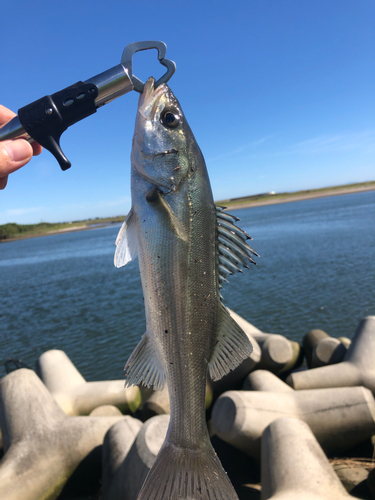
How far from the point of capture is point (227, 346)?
252cm

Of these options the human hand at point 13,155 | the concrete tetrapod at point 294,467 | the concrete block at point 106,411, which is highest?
the human hand at point 13,155

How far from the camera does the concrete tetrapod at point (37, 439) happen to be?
17.4 ft

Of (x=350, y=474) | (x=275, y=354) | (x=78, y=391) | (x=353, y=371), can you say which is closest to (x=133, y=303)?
(x=78, y=391)

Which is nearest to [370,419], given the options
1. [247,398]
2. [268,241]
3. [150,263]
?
[247,398]

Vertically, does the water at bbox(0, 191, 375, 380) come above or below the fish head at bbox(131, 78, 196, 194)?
below

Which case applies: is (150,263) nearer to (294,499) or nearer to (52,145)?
(52,145)

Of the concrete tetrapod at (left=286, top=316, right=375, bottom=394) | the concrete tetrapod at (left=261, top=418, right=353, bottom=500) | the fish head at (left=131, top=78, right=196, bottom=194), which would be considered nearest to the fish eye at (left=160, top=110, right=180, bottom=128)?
the fish head at (left=131, top=78, right=196, bottom=194)

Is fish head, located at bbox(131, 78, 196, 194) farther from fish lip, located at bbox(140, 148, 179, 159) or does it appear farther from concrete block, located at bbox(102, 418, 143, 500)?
concrete block, located at bbox(102, 418, 143, 500)

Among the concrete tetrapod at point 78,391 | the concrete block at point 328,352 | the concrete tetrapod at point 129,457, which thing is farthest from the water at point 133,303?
the concrete tetrapod at point 129,457

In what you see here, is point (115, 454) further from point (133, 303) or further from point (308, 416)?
point (133, 303)

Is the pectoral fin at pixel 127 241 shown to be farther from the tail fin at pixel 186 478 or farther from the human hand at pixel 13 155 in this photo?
the tail fin at pixel 186 478

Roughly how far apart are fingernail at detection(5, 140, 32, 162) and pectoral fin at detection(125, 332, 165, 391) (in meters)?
1.63

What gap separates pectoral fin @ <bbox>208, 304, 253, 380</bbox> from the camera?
247 cm

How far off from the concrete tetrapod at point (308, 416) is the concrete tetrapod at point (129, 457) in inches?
49.5
